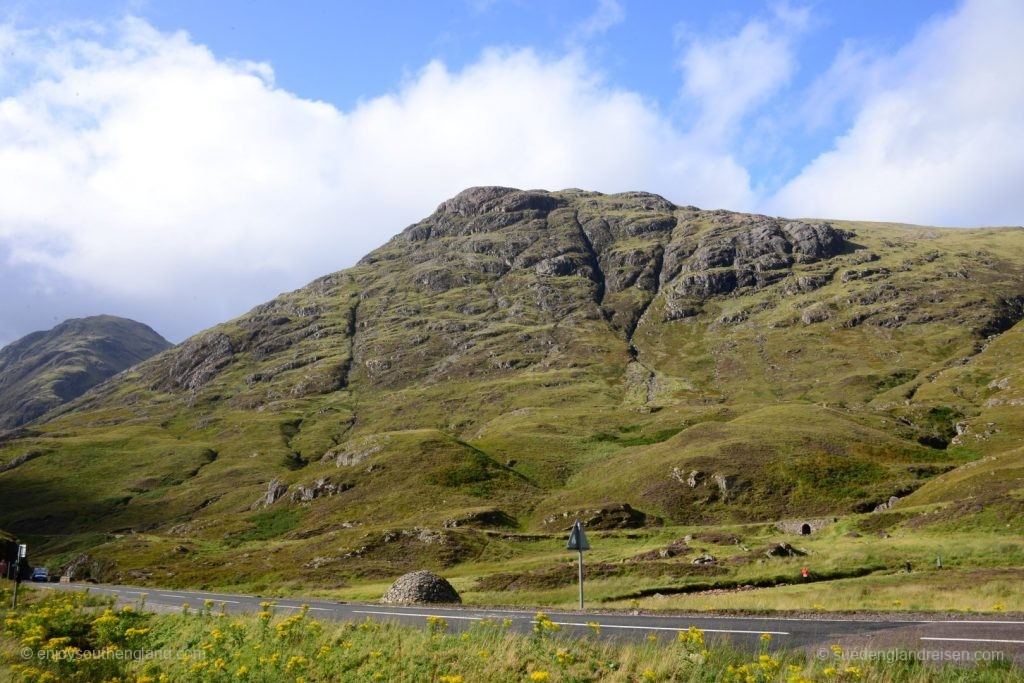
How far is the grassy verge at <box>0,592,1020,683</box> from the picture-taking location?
11609 millimetres

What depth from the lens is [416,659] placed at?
13.9m

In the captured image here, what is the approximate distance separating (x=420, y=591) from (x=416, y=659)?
2349cm

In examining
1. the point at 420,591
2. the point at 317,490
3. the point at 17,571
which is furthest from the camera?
the point at 317,490

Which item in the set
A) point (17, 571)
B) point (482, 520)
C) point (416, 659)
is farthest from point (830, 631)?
point (482, 520)

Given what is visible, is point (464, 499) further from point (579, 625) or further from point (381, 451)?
point (579, 625)

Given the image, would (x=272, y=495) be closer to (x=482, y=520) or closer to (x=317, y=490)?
(x=317, y=490)

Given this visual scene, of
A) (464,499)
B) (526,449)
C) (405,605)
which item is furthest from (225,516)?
(405,605)

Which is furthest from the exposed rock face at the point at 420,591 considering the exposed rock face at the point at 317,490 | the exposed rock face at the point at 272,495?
the exposed rock face at the point at 272,495

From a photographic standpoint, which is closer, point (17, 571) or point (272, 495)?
point (17, 571)

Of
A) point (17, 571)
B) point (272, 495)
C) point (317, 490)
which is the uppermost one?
point (17, 571)

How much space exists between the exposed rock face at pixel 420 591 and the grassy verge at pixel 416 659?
16.4 metres

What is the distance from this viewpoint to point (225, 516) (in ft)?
384

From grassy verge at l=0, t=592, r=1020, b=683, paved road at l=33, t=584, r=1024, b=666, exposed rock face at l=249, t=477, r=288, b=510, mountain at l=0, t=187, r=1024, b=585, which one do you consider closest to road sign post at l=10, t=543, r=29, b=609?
grassy verge at l=0, t=592, r=1020, b=683

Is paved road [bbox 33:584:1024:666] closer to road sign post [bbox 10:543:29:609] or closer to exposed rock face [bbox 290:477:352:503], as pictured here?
road sign post [bbox 10:543:29:609]
